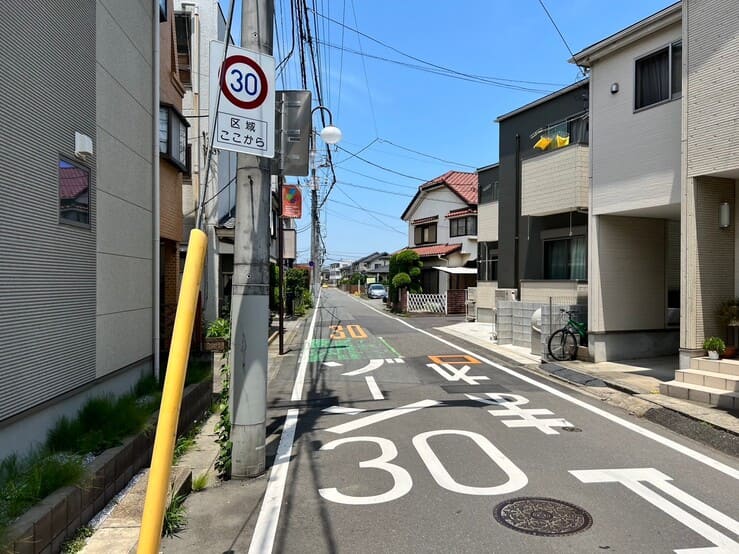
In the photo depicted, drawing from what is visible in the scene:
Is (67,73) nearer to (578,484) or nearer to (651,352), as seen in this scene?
(578,484)

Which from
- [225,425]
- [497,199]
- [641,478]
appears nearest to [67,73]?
[225,425]

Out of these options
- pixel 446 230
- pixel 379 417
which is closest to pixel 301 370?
pixel 379 417

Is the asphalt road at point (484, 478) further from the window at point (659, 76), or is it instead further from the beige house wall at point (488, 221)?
the beige house wall at point (488, 221)

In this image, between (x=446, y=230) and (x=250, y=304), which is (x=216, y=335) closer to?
(x=250, y=304)

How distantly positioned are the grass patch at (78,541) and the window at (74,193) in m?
2.85

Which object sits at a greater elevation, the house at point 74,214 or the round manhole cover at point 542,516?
the house at point 74,214

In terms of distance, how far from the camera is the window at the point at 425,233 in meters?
38.1

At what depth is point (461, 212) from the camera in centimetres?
3356

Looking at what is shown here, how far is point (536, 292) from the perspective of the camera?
1530 centimetres

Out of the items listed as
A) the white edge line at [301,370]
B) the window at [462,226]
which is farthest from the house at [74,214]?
the window at [462,226]

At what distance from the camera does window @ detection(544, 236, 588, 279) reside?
14648mm

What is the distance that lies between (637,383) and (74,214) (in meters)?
9.67

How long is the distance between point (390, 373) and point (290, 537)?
7395mm

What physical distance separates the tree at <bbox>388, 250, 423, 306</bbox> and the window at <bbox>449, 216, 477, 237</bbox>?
10.9 ft
